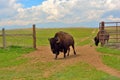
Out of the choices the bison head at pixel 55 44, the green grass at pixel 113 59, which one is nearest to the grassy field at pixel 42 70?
the green grass at pixel 113 59

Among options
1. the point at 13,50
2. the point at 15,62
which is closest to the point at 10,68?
the point at 15,62

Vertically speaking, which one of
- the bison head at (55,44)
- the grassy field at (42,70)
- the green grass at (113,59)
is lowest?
the grassy field at (42,70)

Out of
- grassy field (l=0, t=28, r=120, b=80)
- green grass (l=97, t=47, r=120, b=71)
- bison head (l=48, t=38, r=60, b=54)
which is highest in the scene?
bison head (l=48, t=38, r=60, b=54)

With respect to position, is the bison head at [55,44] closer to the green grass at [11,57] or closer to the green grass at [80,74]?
the green grass at [11,57]

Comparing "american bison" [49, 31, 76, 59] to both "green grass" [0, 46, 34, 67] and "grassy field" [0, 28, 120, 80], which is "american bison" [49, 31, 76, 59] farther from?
"green grass" [0, 46, 34, 67]

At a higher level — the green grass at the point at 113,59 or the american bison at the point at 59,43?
the american bison at the point at 59,43

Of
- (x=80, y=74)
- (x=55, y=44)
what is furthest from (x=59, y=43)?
(x=80, y=74)

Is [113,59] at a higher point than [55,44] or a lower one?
lower

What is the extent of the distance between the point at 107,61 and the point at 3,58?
8.13 m

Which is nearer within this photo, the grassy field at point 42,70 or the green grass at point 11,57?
the grassy field at point 42,70

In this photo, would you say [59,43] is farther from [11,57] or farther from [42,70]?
[42,70]

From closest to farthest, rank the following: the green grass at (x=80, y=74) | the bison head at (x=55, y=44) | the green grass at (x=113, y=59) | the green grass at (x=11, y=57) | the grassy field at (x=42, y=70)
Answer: the green grass at (x=80, y=74) < the grassy field at (x=42, y=70) < the green grass at (x=113, y=59) < the green grass at (x=11, y=57) < the bison head at (x=55, y=44)

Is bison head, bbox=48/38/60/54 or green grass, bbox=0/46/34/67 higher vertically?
bison head, bbox=48/38/60/54

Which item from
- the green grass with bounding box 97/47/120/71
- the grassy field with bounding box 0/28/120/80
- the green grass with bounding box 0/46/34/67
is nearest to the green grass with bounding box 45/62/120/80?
the grassy field with bounding box 0/28/120/80
